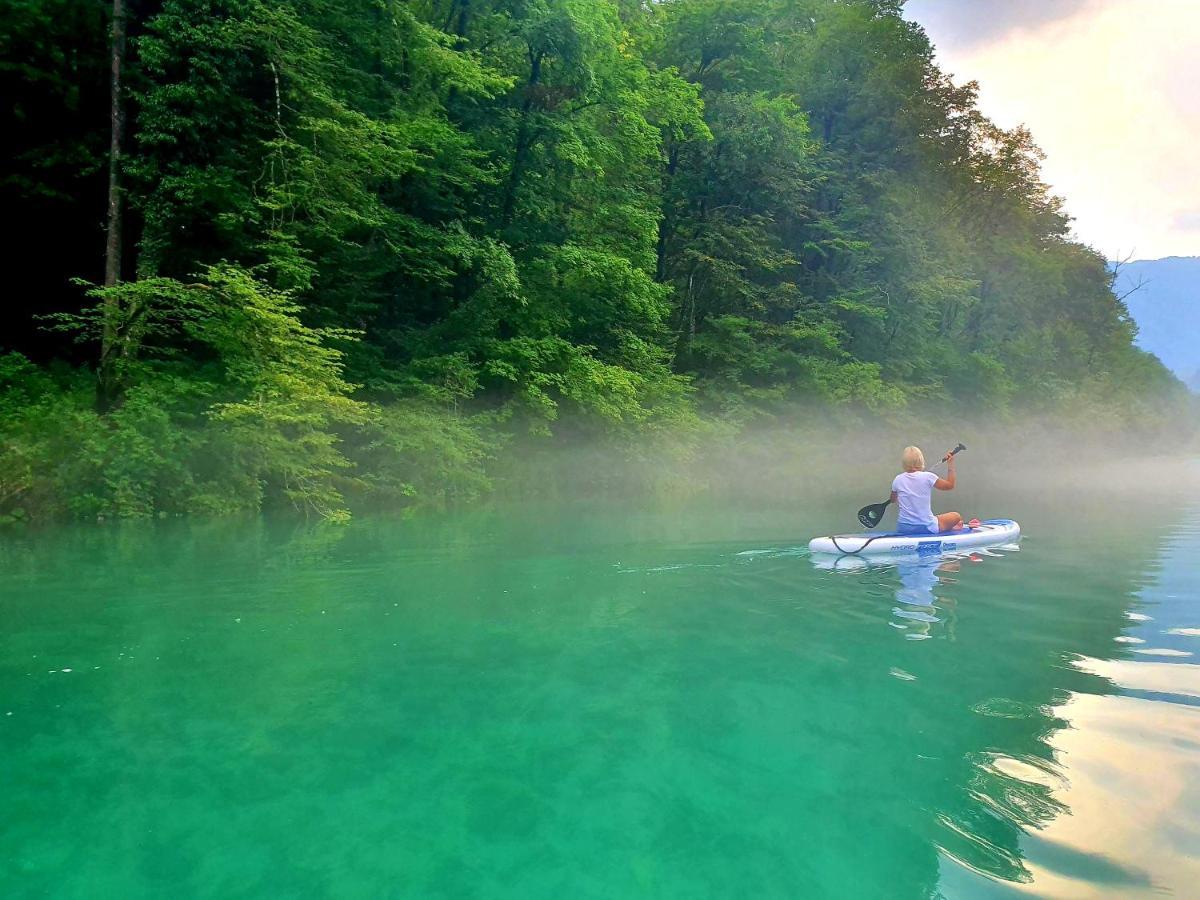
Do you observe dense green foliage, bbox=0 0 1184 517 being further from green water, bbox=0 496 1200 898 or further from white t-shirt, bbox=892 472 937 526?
white t-shirt, bbox=892 472 937 526

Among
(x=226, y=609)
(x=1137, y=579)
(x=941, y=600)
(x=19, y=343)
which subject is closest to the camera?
(x=226, y=609)

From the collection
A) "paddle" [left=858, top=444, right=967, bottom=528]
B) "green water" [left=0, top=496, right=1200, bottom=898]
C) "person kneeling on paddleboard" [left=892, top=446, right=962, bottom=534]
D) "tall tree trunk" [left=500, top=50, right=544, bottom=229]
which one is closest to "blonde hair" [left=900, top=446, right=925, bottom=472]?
"person kneeling on paddleboard" [left=892, top=446, right=962, bottom=534]

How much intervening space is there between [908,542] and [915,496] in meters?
0.64

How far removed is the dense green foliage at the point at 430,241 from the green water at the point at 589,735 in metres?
4.58

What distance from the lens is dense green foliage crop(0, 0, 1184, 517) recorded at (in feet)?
40.2

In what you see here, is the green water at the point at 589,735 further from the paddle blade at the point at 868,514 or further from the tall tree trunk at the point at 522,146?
the tall tree trunk at the point at 522,146

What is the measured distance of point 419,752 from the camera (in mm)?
3854

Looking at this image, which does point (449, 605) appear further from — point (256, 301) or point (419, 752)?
point (256, 301)

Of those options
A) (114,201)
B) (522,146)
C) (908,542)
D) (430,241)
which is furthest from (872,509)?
(114,201)

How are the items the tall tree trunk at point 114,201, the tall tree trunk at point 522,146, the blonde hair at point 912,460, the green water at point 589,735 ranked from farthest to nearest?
1. the tall tree trunk at point 522,146
2. the tall tree trunk at point 114,201
3. the blonde hair at point 912,460
4. the green water at point 589,735

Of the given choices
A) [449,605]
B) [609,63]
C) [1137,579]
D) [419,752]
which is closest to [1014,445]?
[609,63]

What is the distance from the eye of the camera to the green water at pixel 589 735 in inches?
115

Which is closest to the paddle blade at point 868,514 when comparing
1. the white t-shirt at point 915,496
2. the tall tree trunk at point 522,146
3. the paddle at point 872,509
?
the paddle at point 872,509

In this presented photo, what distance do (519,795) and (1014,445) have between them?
39.6 metres
